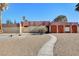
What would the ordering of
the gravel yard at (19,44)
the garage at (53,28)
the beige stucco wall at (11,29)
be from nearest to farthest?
the beige stucco wall at (11,29) → the gravel yard at (19,44) → the garage at (53,28)

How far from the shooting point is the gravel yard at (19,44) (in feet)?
26.3

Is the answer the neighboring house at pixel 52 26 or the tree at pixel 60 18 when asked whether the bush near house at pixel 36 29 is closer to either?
the neighboring house at pixel 52 26

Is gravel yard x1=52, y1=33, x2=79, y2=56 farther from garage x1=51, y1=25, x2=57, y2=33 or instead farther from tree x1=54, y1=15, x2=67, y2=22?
tree x1=54, y1=15, x2=67, y2=22

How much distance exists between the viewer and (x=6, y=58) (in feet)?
22.3

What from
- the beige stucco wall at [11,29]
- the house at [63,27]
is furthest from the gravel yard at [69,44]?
the beige stucco wall at [11,29]

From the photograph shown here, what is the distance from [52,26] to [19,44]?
121 centimetres

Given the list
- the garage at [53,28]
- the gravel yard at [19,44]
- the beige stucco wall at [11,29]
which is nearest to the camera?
the beige stucco wall at [11,29]

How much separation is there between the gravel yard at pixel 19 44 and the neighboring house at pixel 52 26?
0.83 feet

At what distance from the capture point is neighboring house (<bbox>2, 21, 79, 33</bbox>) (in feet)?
26.0

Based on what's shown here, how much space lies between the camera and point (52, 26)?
Result: 8.13 metres

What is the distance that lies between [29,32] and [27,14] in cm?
56

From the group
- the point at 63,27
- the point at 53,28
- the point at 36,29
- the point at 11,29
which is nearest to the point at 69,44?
the point at 63,27

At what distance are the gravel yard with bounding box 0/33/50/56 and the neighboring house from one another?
→ 9.9 inches

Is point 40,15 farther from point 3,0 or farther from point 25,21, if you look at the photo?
point 3,0
